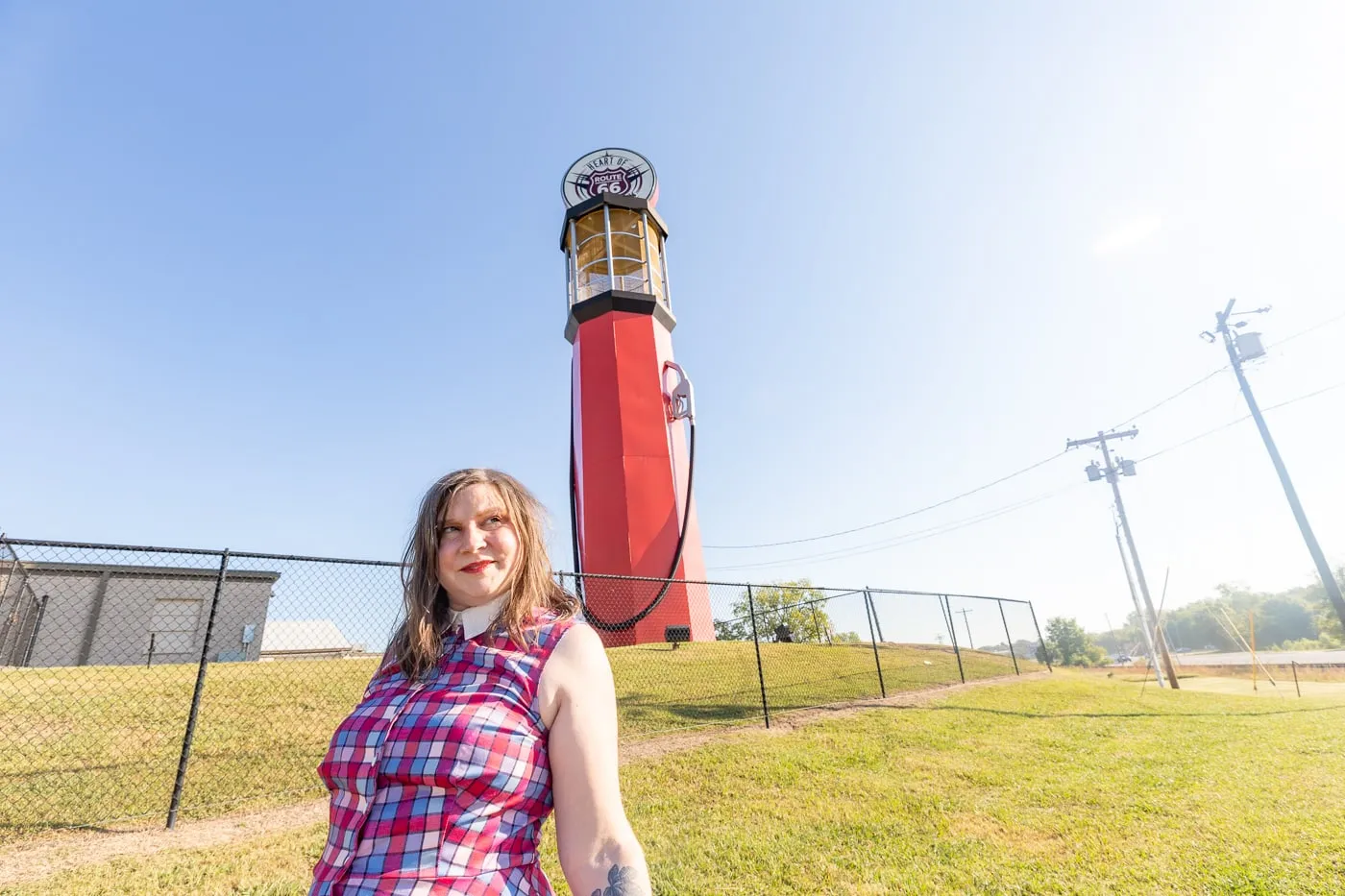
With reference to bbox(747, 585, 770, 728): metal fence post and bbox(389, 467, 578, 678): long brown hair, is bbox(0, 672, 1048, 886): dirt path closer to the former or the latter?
bbox(389, 467, 578, 678): long brown hair

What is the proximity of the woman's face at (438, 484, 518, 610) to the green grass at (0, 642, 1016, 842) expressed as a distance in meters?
4.66

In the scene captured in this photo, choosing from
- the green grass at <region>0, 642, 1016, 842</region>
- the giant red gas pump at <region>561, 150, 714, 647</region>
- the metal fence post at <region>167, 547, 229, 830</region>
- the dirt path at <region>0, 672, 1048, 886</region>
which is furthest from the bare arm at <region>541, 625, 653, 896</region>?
the giant red gas pump at <region>561, 150, 714, 647</region>

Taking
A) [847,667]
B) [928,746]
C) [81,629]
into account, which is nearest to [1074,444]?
[847,667]

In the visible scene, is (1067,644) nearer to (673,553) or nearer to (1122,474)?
(1122,474)

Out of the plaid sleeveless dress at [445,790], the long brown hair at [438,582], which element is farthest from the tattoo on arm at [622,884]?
the long brown hair at [438,582]

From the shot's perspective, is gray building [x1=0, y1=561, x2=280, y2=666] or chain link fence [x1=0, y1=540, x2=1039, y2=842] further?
gray building [x1=0, y1=561, x2=280, y2=666]

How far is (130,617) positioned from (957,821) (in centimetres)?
2244

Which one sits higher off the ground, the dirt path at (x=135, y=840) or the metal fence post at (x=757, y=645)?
the metal fence post at (x=757, y=645)

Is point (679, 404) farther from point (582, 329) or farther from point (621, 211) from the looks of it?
point (621, 211)

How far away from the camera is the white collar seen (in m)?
1.44

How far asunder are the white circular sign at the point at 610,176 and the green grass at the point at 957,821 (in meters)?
15.4

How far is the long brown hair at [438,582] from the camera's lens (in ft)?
4.73

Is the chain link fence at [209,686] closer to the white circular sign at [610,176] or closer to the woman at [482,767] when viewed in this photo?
the woman at [482,767]

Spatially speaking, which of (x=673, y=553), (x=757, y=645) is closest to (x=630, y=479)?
(x=673, y=553)
